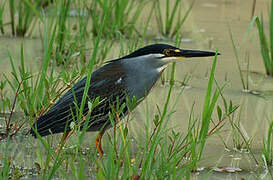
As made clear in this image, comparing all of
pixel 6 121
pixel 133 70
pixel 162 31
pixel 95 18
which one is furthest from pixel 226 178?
pixel 162 31

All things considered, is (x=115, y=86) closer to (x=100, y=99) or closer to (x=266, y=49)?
(x=100, y=99)

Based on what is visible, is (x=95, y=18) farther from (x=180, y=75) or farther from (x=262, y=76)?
(x=262, y=76)

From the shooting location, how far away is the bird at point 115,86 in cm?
303

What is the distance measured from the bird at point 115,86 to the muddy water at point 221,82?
0.62ft

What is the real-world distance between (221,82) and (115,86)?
4.45ft

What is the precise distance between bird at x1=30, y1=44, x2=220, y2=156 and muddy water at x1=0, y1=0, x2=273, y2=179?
0.62ft

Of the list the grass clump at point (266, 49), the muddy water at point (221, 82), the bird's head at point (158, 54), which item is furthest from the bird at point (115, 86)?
the grass clump at point (266, 49)

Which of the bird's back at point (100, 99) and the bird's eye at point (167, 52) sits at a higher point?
the bird's eye at point (167, 52)

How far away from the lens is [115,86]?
3100mm

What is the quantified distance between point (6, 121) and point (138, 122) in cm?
76

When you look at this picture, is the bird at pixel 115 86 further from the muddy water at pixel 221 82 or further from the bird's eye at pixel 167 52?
the muddy water at pixel 221 82

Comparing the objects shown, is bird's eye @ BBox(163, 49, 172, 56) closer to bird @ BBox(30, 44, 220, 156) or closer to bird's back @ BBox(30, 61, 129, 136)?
bird @ BBox(30, 44, 220, 156)

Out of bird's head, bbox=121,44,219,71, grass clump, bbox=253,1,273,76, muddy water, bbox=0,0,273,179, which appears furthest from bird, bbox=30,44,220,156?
grass clump, bbox=253,1,273,76

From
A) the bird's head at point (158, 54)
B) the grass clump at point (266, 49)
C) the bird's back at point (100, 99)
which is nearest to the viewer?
the bird's back at point (100, 99)
